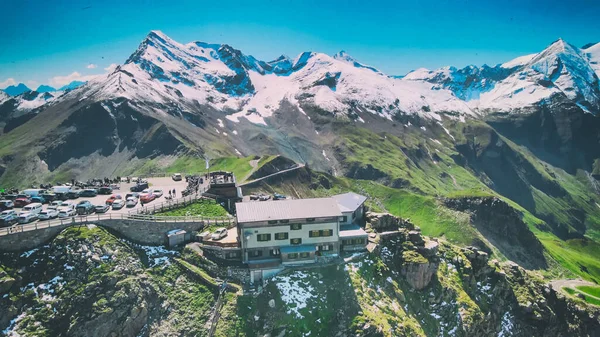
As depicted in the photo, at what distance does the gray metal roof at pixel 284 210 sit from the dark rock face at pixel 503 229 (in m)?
110

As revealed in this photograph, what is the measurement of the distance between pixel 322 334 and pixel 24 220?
153 ft

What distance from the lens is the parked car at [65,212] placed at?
66.7 m

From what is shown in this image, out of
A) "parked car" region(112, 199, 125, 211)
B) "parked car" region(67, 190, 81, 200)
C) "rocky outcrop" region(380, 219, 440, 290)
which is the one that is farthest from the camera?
"parked car" region(67, 190, 81, 200)

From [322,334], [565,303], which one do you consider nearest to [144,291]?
[322,334]

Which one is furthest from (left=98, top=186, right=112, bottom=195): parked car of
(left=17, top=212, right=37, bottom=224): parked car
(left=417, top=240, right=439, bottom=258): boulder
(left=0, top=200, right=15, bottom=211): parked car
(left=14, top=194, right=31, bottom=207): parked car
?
(left=417, top=240, right=439, bottom=258): boulder

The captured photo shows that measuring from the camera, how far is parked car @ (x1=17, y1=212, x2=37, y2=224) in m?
64.3

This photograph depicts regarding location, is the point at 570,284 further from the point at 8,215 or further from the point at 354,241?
the point at 8,215

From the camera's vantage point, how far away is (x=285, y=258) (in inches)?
2625

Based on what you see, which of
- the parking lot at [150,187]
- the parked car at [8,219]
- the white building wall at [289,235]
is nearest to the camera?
the parked car at [8,219]

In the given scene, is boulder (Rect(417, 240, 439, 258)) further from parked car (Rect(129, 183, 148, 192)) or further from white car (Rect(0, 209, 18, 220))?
white car (Rect(0, 209, 18, 220))

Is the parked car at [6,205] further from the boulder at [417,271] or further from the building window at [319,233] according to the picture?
the boulder at [417,271]

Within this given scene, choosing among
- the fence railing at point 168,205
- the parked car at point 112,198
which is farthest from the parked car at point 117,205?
the parked car at point 112,198

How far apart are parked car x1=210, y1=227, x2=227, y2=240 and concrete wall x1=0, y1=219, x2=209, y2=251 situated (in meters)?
3.33

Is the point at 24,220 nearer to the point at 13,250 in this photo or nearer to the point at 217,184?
the point at 13,250
